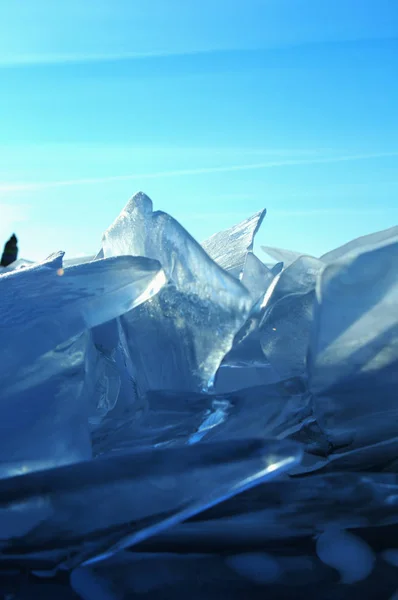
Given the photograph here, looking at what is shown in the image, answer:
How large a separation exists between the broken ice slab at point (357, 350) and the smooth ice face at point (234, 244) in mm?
468

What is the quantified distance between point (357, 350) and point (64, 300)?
45 centimetres

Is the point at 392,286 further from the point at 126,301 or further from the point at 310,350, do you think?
the point at 126,301

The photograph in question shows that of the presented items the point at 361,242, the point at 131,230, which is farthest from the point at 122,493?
the point at 361,242

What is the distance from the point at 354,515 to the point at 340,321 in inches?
11.2

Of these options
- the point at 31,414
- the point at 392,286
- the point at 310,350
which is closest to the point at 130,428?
the point at 31,414

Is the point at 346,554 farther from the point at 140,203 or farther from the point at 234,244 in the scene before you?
the point at 234,244

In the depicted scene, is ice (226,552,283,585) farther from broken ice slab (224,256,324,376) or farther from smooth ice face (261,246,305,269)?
smooth ice face (261,246,305,269)

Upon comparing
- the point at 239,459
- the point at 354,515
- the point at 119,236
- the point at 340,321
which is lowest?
the point at 354,515

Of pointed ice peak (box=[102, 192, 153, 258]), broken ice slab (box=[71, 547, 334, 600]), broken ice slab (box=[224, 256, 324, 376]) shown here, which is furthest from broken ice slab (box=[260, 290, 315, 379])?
broken ice slab (box=[71, 547, 334, 600])

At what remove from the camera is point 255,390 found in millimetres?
977

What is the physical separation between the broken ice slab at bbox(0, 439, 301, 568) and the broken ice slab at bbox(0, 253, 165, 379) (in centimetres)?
24

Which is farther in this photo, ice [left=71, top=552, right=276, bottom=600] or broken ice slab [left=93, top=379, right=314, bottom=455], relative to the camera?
broken ice slab [left=93, top=379, right=314, bottom=455]

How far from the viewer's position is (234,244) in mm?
1557

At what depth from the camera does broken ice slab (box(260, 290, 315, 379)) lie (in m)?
1.01
